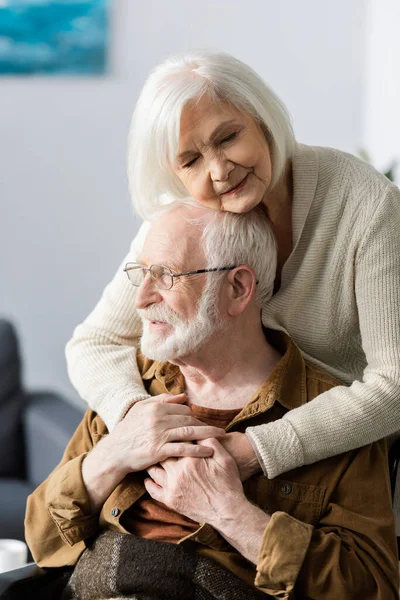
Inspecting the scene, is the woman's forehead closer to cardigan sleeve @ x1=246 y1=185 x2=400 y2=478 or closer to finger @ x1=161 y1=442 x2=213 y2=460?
cardigan sleeve @ x1=246 y1=185 x2=400 y2=478

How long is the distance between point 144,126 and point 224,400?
0.59 meters

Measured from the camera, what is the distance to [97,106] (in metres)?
3.98

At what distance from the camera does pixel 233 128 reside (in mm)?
1696

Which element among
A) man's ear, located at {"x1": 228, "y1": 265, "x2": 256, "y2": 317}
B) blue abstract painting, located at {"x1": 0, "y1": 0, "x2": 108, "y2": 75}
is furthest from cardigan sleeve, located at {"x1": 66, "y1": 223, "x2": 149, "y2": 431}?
blue abstract painting, located at {"x1": 0, "y1": 0, "x2": 108, "y2": 75}

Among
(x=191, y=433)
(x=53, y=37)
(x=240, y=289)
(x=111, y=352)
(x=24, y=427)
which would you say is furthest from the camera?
(x=53, y=37)

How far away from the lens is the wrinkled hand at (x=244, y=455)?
1757mm

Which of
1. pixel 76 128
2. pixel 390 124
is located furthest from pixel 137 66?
pixel 390 124

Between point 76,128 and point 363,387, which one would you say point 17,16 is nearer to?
point 76,128

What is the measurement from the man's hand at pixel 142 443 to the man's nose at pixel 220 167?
47 cm

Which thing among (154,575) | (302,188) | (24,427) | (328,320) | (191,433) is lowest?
(24,427)

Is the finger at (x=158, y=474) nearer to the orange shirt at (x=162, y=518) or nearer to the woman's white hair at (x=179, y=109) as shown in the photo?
the orange shirt at (x=162, y=518)

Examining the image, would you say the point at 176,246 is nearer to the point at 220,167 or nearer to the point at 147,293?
the point at 147,293

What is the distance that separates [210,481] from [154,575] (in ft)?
0.70

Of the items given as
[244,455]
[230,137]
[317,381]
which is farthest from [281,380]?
[230,137]
